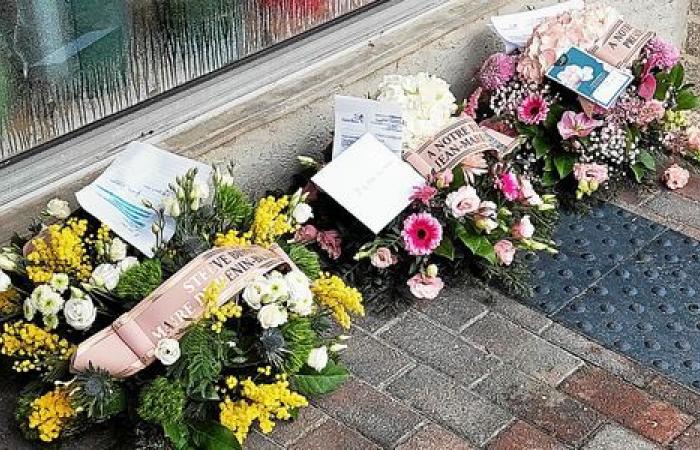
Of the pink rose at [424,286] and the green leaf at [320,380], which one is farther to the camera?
the pink rose at [424,286]

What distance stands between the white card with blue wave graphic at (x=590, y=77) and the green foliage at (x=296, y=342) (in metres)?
1.44

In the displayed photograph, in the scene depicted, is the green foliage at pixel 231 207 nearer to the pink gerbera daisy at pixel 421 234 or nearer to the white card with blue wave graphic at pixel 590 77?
the pink gerbera daisy at pixel 421 234

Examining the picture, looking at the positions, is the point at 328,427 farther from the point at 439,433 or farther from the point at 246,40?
the point at 246,40

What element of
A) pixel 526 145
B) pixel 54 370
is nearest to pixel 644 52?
pixel 526 145

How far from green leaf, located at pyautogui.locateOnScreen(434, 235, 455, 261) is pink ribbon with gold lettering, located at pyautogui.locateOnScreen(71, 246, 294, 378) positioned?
0.72 metres

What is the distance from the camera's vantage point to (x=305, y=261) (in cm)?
338

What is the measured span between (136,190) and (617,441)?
1.48m

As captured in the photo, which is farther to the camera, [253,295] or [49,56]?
[49,56]

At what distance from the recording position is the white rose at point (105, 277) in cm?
310

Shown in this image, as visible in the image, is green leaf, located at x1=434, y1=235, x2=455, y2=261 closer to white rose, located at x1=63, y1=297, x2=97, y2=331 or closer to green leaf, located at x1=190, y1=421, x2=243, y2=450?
green leaf, located at x1=190, y1=421, x2=243, y2=450

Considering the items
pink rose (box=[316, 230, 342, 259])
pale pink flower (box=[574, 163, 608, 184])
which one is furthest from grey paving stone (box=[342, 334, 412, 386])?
pale pink flower (box=[574, 163, 608, 184])

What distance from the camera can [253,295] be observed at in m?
A: 3.07

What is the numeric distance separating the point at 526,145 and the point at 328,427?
56.4 inches

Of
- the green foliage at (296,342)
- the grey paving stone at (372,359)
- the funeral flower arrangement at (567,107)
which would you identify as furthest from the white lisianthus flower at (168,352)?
the funeral flower arrangement at (567,107)
